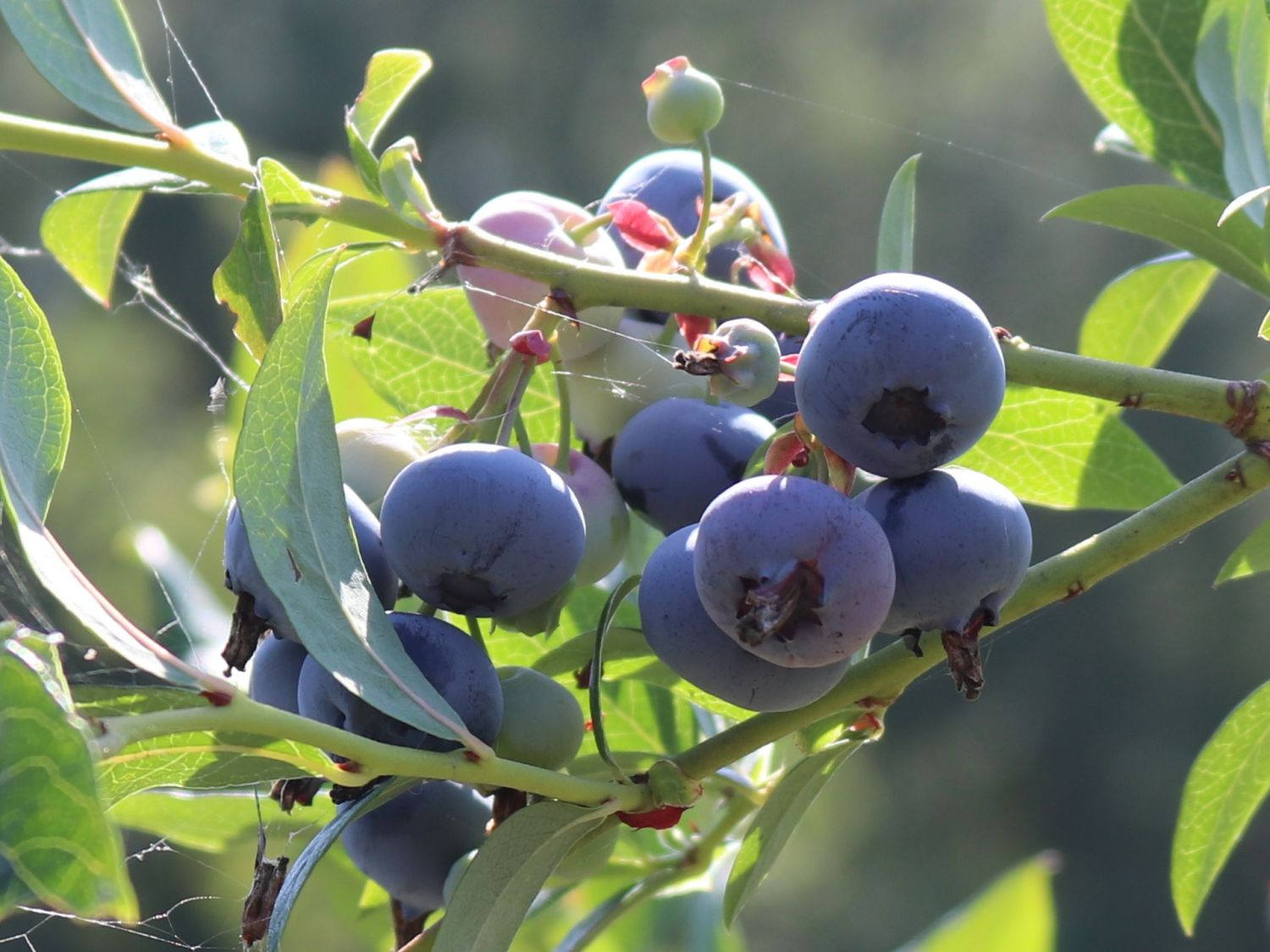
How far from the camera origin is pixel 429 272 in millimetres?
730

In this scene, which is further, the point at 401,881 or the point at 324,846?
the point at 401,881

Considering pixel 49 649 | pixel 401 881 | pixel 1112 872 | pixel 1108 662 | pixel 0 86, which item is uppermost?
pixel 49 649

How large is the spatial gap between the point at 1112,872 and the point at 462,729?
46.7ft

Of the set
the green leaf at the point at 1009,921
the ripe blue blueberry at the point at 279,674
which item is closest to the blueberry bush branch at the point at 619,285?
the ripe blue blueberry at the point at 279,674

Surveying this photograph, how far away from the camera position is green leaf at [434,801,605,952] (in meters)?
0.62

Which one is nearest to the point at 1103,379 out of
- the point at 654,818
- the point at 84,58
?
the point at 654,818

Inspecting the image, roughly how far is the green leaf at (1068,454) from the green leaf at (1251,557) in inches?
3.5

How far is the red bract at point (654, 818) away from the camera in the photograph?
27.0 inches

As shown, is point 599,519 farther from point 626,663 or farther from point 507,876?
point 507,876

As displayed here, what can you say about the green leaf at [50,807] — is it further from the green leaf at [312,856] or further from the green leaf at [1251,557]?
the green leaf at [1251,557]

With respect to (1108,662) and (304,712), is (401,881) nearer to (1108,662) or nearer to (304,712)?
(304,712)

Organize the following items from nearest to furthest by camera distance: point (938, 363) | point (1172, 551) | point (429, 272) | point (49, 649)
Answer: point (49, 649) < point (938, 363) < point (429, 272) < point (1172, 551)

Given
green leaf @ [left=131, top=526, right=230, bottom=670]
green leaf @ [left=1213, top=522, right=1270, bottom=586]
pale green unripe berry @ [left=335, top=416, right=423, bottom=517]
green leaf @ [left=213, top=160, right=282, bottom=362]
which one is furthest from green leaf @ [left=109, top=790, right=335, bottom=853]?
green leaf @ [left=1213, top=522, right=1270, bottom=586]

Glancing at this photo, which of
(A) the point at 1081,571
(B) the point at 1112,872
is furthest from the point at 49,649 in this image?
(B) the point at 1112,872
